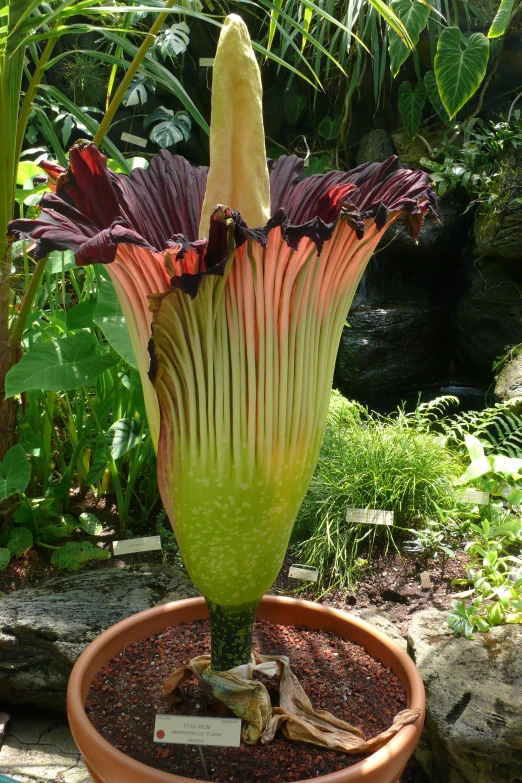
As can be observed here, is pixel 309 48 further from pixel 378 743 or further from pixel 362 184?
pixel 378 743

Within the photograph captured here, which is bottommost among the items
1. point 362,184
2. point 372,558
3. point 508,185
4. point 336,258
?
point 372,558

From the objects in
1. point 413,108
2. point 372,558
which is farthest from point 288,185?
point 413,108

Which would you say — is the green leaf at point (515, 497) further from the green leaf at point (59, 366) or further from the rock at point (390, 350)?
the rock at point (390, 350)

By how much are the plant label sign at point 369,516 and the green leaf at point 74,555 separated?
0.85 m

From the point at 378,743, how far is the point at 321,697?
0.49 ft

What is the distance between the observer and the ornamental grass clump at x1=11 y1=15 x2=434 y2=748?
719mm

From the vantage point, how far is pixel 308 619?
1183 millimetres

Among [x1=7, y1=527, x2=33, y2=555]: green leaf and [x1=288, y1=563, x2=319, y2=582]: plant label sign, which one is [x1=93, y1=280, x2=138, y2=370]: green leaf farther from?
[x1=288, y1=563, x2=319, y2=582]: plant label sign

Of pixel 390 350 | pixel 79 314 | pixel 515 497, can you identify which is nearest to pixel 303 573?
pixel 515 497

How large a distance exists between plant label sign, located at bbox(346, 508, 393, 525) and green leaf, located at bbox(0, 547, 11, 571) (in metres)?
1.12

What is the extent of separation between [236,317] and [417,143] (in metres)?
5.38

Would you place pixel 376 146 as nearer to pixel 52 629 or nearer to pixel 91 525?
pixel 91 525

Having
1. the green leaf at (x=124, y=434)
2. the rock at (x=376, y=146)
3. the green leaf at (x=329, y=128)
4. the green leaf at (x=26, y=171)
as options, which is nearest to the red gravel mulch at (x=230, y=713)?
the green leaf at (x=124, y=434)

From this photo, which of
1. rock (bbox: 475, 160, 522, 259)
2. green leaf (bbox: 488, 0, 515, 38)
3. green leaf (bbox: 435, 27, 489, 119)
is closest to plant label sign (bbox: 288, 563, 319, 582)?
green leaf (bbox: 488, 0, 515, 38)
